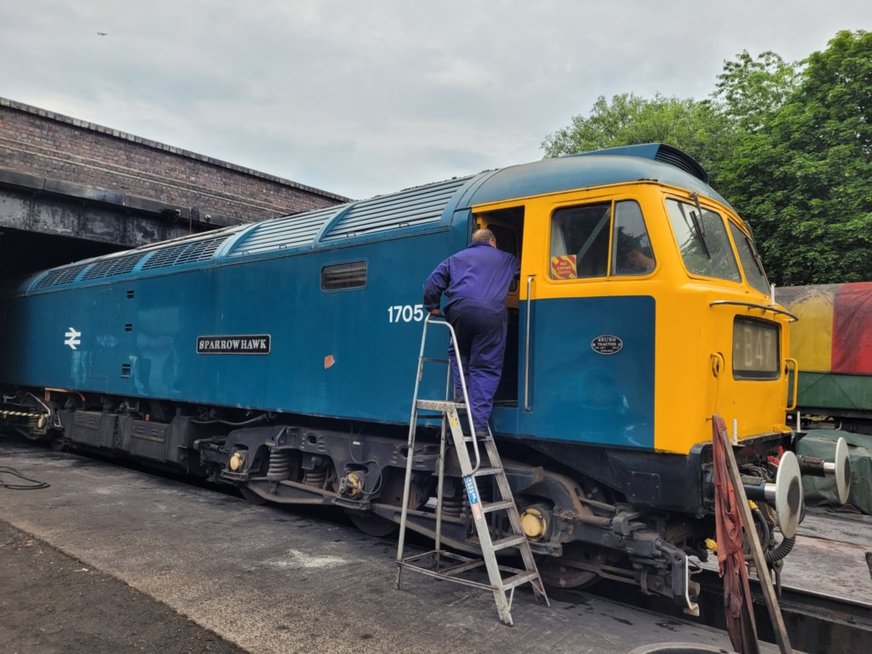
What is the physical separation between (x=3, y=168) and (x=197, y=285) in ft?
21.4

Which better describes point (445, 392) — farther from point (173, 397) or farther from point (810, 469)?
point (173, 397)

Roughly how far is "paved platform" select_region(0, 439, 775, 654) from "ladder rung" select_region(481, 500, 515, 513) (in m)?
0.72

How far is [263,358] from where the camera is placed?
6.91m

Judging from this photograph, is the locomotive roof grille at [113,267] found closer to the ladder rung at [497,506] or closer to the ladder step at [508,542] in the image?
the ladder rung at [497,506]

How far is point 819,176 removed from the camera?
45.0 ft

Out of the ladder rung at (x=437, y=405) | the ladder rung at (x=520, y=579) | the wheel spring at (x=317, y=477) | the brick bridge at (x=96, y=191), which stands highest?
the brick bridge at (x=96, y=191)

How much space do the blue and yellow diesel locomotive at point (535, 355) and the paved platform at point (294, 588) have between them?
1.20ft

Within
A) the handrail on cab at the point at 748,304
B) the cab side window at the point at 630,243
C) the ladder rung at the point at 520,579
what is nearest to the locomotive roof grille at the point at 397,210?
the cab side window at the point at 630,243

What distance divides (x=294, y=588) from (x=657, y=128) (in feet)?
94.9

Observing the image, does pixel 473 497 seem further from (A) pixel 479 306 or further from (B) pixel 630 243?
(B) pixel 630 243

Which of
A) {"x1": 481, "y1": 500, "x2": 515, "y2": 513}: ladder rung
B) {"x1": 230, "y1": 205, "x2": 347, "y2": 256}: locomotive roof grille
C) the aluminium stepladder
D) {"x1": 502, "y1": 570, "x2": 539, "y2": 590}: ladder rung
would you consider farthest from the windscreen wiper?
{"x1": 230, "y1": 205, "x2": 347, "y2": 256}: locomotive roof grille

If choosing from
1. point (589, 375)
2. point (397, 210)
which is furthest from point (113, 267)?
point (589, 375)

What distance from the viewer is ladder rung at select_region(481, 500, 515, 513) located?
14.1ft

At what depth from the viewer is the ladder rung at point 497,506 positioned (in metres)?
4.29
